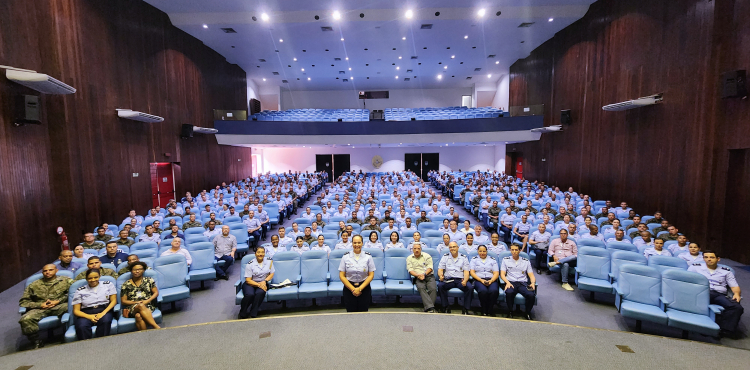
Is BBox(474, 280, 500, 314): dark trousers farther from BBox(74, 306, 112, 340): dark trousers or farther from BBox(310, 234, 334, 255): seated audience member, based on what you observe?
BBox(74, 306, 112, 340): dark trousers

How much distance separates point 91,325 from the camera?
11.5 feet

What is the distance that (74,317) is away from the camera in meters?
3.55

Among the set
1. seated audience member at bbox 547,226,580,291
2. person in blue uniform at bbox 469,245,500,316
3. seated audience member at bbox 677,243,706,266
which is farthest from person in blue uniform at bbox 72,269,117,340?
seated audience member at bbox 677,243,706,266

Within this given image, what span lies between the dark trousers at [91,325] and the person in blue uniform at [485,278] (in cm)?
439

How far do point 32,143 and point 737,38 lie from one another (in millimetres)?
14584

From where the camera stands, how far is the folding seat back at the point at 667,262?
4418mm

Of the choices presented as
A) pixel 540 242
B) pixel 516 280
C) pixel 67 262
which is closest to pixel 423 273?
pixel 516 280

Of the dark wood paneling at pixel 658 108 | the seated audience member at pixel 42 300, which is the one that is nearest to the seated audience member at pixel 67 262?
the seated audience member at pixel 42 300

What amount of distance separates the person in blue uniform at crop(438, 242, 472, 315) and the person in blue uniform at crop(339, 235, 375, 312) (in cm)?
98

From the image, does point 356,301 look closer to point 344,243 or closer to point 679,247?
point 344,243

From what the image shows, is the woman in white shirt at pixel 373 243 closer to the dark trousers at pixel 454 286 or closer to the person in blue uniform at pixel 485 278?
the dark trousers at pixel 454 286

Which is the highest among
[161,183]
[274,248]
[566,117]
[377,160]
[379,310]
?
[566,117]

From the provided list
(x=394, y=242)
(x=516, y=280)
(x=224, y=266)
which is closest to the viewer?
(x=516, y=280)

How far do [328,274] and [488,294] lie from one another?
7.25ft
